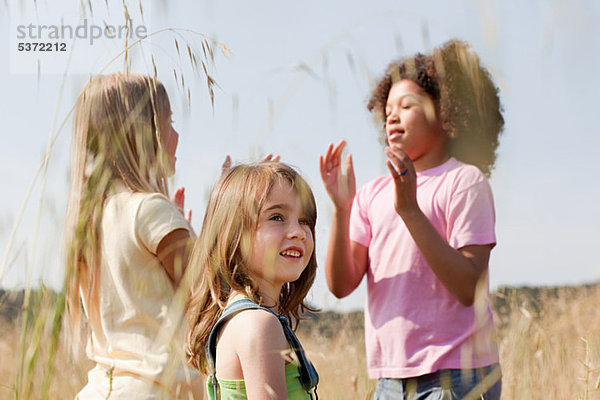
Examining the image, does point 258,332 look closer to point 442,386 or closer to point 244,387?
point 244,387

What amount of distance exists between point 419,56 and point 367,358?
32.8 inches

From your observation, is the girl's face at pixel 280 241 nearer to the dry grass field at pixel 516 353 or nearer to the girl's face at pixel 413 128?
the dry grass field at pixel 516 353

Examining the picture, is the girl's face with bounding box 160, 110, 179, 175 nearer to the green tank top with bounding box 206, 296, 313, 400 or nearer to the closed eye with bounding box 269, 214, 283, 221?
the closed eye with bounding box 269, 214, 283, 221

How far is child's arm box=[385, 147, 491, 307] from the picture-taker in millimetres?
1405

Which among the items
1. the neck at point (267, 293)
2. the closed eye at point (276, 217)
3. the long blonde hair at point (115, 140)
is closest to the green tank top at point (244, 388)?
the neck at point (267, 293)

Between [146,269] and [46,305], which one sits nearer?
[46,305]

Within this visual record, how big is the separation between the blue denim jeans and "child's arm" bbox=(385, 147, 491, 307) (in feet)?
0.50

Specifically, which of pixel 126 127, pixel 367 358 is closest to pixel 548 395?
pixel 367 358

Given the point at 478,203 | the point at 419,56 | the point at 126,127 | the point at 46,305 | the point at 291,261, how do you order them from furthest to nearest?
the point at 419,56 → the point at 478,203 → the point at 126,127 → the point at 291,261 → the point at 46,305

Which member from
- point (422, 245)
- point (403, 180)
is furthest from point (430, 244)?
point (403, 180)

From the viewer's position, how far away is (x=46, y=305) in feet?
2.69

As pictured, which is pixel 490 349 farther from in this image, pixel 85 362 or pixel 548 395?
pixel 85 362

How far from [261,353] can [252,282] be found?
168 millimetres

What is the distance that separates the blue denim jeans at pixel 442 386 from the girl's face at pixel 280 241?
0.58 m
